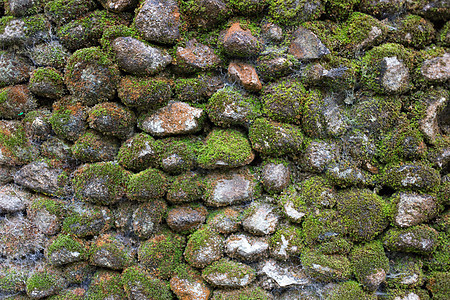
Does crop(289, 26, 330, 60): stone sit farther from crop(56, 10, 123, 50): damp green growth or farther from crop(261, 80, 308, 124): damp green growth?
crop(56, 10, 123, 50): damp green growth

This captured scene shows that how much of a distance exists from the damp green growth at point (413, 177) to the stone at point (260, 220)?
0.91 meters

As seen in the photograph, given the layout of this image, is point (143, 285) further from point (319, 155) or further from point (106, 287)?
point (319, 155)

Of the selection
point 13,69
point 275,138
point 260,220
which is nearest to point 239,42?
point 275,138

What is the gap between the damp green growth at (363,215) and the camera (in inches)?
83.4

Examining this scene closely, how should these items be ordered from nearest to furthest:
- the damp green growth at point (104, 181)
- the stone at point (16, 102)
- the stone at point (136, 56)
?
the stone at point (136, 56), the damp green growth at point (104, 181), the stone at point (16, 102)

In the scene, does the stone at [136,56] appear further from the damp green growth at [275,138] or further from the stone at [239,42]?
the damp green growth at [275,138]

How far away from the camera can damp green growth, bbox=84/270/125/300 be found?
2168mm

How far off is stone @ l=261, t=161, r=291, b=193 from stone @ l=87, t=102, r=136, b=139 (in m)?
1.09

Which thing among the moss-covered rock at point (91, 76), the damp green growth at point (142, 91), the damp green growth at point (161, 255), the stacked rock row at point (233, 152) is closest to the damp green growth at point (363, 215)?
the stacked rock row at point (233, 152)

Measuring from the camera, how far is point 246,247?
7.04ft

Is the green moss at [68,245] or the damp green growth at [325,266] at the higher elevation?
the damp green growth at [325,266]

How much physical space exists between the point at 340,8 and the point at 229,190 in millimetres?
1631

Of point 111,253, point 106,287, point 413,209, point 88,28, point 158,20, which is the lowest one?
point 106,287

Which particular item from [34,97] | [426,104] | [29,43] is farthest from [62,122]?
[426,104]
